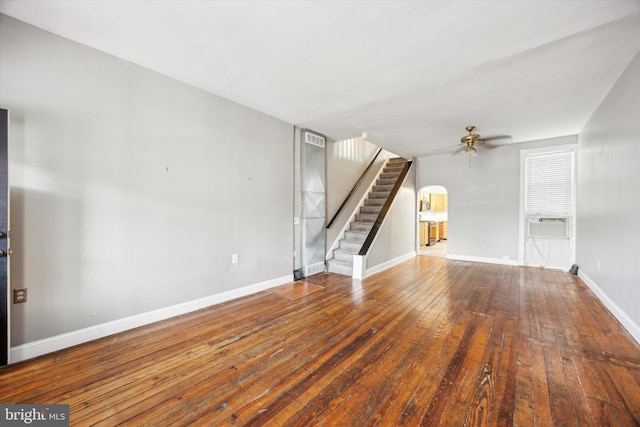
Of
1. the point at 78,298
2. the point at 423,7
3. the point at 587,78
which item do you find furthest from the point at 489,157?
the point at 78,298

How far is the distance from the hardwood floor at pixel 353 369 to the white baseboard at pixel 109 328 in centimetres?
8

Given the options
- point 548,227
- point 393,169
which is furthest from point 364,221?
point 548,227

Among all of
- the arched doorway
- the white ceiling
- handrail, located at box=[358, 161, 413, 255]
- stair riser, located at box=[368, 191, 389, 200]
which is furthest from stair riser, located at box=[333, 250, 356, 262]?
the arched doorway

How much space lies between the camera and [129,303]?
2.65 metres

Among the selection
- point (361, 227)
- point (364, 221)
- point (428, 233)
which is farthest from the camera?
point (428, 233)

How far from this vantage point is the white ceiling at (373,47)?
6.32 feet

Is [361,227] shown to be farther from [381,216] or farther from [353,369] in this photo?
[353,369]

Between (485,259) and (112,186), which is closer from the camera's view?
(112,186)

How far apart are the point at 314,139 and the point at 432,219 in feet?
21.1

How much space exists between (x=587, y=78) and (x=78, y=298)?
5.73 m

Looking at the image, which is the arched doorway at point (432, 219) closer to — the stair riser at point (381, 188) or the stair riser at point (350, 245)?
the stair riser at point (381, 188)

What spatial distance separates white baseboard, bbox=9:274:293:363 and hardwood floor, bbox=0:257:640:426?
3.2 inches

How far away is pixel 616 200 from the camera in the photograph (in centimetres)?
308

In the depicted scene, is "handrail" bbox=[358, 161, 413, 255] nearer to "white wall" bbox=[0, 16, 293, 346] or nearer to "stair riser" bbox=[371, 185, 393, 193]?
"stair riser" bbox=[371, 185, 393, 193]
